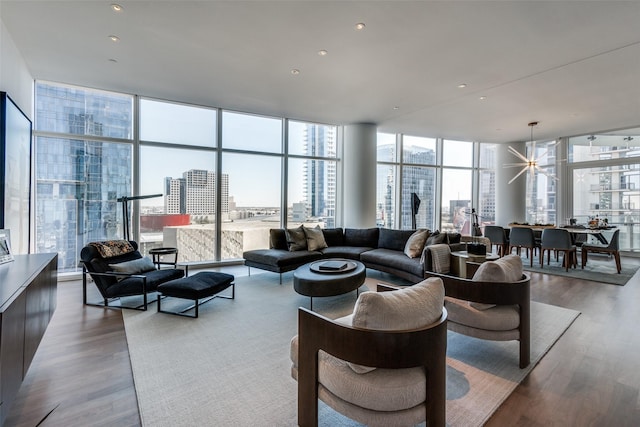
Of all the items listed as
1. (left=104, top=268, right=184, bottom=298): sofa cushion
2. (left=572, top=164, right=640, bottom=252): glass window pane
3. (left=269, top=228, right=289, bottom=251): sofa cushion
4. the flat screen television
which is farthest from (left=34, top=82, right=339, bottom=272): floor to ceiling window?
(left=572, top=164, right=640, bottom=252): glass window pane

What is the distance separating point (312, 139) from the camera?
7.05 metres

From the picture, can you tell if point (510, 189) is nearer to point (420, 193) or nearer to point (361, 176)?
point (420, 193)

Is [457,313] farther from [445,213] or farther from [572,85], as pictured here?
[445,213]

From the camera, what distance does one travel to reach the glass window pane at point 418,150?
825 cm

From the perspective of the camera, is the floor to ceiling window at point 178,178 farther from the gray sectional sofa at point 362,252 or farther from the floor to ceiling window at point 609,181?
the floor to ceiling window at point 609,181

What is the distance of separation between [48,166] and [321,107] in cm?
471

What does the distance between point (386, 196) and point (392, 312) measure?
6926 millimetres

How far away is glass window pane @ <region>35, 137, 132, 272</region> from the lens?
4.65m

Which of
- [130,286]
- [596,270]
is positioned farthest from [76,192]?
[596,270]

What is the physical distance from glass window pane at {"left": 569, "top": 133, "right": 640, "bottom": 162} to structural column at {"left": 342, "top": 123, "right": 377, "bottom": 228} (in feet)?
20.1

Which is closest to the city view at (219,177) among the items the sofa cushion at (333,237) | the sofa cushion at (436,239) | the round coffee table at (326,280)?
the sofa cushion at (333,237)

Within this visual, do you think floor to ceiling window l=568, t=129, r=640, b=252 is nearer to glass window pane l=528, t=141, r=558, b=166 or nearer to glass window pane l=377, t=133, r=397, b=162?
glass window pane l=528, t=141, r=558, b=166

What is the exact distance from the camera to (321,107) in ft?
18.8

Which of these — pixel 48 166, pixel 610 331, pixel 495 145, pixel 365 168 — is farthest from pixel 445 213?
pixel 48 166
